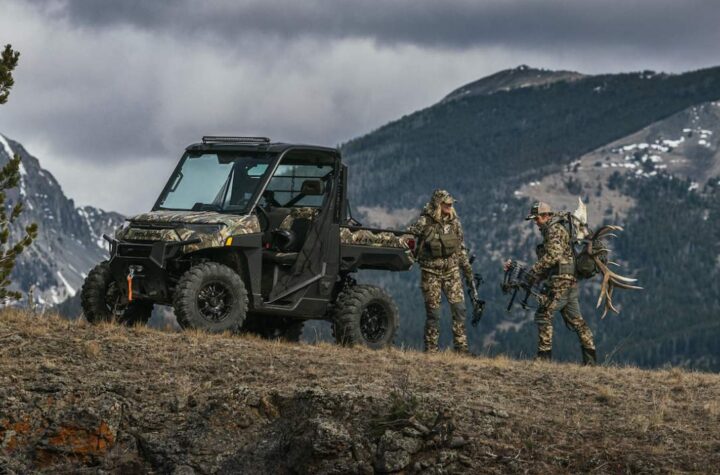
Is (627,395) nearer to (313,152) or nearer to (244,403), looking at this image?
(244,403)

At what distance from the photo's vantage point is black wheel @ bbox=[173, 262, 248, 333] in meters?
15.1

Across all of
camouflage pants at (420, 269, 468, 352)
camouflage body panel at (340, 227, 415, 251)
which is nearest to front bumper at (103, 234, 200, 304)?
camouflage body panel at (340, 227, 415, 251)

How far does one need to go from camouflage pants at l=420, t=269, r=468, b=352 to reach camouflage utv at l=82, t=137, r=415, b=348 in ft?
2.09

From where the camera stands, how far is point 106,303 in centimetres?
1659

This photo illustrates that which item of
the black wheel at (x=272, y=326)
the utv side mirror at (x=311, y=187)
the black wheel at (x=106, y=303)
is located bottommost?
the black wheel at (x=272, y=326)

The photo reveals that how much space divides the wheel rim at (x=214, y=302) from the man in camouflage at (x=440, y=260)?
371 cm

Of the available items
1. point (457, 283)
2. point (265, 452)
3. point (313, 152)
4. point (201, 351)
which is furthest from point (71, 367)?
point (457, 283)

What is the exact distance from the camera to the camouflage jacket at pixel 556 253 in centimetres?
1827

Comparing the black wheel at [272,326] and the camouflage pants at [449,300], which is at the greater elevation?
the camouflage pants at [449,300]

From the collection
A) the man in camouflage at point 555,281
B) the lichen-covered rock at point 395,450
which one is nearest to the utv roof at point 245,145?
the man in camouflage at point 555,281

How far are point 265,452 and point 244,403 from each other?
2.29 feet

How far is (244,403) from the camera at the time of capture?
11.4m

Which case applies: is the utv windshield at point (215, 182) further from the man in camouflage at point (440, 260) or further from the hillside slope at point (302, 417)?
the hillside slope at point (302, 417)

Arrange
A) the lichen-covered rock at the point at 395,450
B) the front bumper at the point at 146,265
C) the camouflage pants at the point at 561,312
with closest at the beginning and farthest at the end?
the lichen-covered rock at the point at 395,450 < the front bumper at the point at 146,265 < the camouflage pants at the point at 561,312
